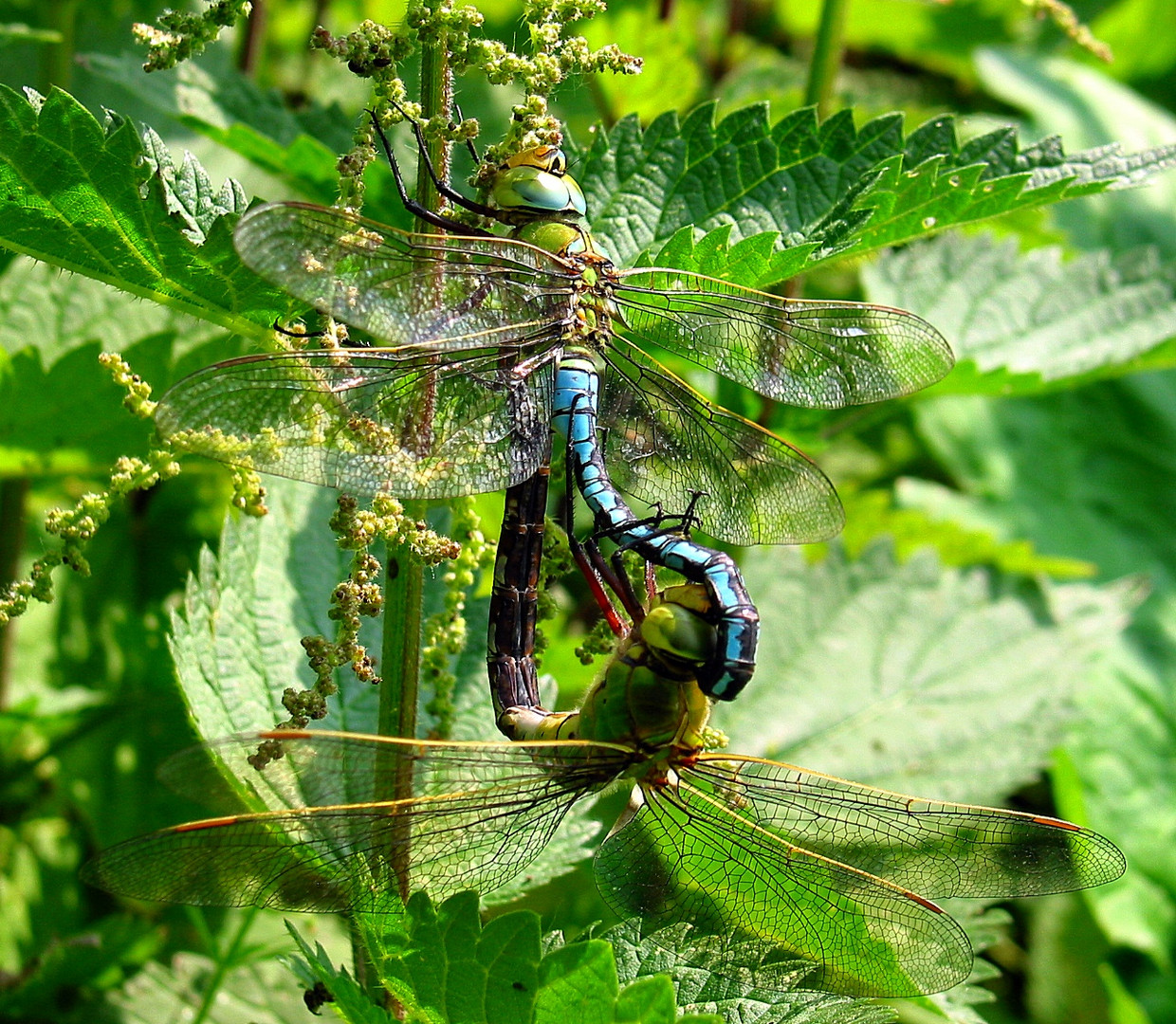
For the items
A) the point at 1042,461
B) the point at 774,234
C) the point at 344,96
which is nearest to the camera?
the point at 774,234

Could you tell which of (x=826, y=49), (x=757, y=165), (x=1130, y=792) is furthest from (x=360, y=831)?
(x=1130, y=792)

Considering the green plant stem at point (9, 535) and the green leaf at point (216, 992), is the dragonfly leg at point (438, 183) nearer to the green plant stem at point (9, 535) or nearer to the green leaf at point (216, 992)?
the green leaf at point (216, 992)

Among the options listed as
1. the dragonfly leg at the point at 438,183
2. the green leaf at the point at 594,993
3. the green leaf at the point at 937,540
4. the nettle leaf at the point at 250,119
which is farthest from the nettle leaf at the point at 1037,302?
the green leaf at the point at 594,993

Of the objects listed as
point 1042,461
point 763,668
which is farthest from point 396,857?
point 1042,461

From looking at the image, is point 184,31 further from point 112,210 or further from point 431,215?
point 431,215

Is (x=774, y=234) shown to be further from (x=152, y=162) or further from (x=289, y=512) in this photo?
(x=289, y=512)
